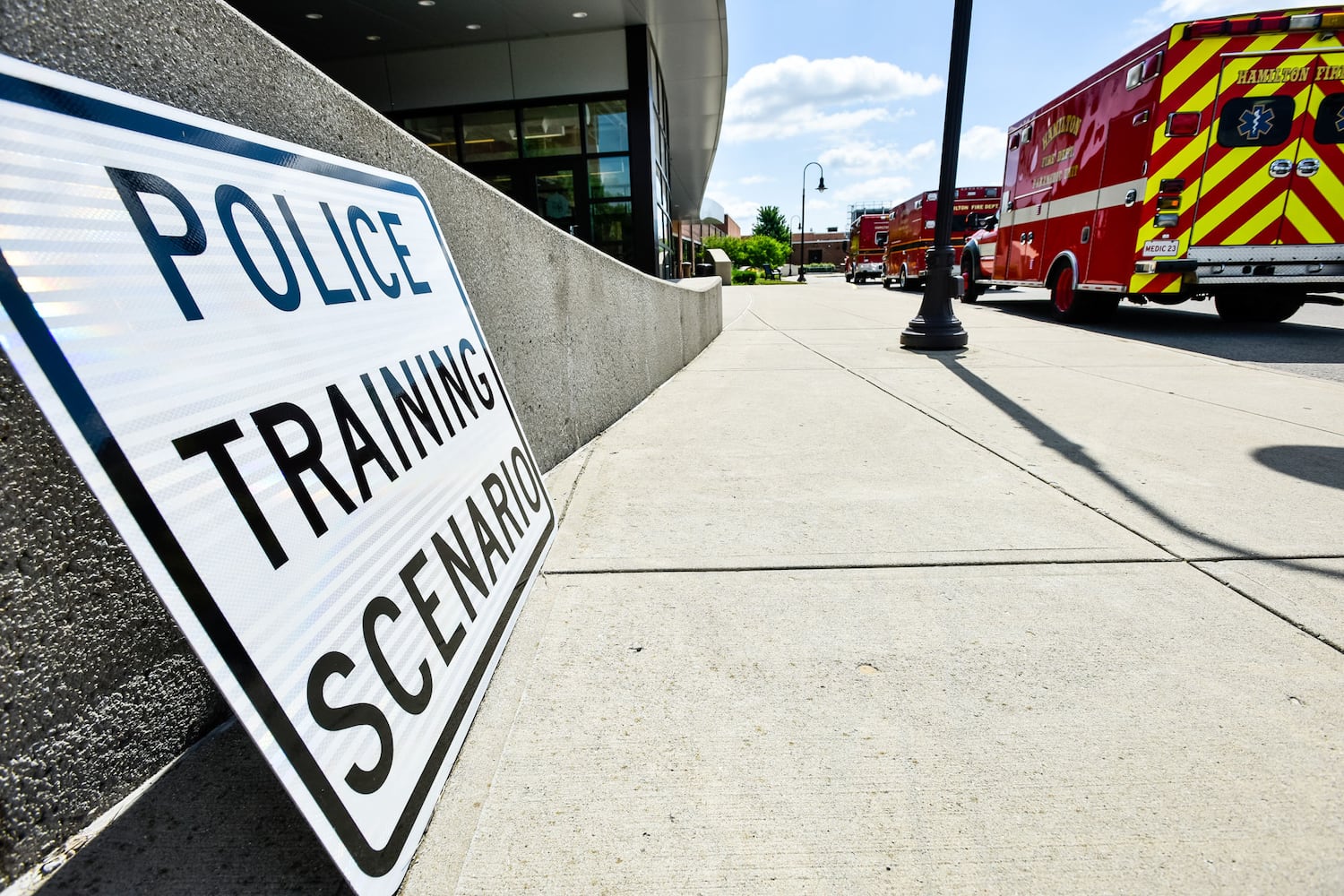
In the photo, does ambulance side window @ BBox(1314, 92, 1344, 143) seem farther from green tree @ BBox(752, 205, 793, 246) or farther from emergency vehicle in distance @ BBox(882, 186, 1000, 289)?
green tree @ BBox(752, 205, 793, 246)

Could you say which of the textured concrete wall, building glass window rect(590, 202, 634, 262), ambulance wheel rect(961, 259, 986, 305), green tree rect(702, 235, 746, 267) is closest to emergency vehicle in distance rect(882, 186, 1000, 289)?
ambulance wheel rect(961, 259, 986, 305)

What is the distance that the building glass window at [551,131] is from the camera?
12469mm

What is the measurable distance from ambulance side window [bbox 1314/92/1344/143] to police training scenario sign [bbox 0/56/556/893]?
10.1 meters

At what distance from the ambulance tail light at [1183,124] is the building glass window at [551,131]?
9207 mm

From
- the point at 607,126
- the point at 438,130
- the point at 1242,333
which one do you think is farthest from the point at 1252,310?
the point at 438,130

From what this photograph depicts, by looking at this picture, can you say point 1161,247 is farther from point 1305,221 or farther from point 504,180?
point 504,180

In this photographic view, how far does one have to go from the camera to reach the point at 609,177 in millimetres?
12727

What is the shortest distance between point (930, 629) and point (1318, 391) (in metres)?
5.42

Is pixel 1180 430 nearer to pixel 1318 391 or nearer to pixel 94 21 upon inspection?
pixel 1318 391

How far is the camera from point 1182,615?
6.82 ft

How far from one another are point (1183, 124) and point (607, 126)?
896 centimetres

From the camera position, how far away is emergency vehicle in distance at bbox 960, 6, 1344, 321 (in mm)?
7098

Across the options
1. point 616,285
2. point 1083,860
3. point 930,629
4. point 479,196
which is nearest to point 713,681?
point 930,629

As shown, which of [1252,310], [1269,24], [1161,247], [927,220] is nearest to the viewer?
[1269,24]
